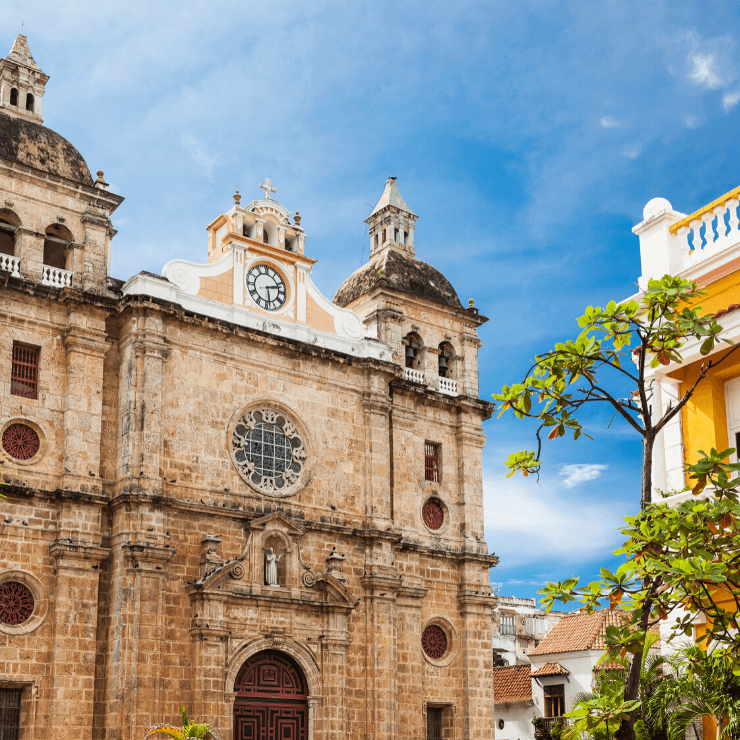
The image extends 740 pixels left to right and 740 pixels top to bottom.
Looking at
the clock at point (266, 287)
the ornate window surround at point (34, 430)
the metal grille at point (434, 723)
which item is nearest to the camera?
the ornate window surround at point (34, 430)

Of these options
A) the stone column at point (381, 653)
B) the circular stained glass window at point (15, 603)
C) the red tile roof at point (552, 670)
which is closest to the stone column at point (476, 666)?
the stone column at point (381, 653)

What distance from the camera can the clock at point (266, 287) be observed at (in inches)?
971

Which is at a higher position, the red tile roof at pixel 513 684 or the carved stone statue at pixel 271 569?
the carved stone statue at pixel 271 569

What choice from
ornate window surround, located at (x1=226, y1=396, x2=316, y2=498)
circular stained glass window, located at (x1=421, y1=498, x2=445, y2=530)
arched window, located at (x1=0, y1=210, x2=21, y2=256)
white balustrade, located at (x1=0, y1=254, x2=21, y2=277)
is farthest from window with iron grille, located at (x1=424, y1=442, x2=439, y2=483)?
arched window, located at (x1=0, y1=210, x2=21, y2=256)

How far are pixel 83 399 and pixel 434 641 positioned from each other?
11.1 metres

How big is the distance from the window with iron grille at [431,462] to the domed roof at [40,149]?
1132cm

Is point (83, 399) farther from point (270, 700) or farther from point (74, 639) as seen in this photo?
point (270, 700)

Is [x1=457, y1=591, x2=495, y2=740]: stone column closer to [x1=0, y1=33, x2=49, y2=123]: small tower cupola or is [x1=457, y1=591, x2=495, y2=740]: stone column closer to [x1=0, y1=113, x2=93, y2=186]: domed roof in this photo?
[x1=0, y1=113, x2=93, y2=186]: domed roof

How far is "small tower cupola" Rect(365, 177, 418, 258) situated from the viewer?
30.1 m

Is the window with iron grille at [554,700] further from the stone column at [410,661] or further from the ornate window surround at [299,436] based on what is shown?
the ornate window surround at [299,436]

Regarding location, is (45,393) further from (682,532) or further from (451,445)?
(682,532)

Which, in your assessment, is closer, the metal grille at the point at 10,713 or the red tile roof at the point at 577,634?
the metal grille at the point at 10,713

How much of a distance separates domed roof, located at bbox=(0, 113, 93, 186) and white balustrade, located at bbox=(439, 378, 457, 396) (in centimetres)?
1103

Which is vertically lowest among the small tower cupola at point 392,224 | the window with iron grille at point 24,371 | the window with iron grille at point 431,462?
the window with iron grille at point 431,462
